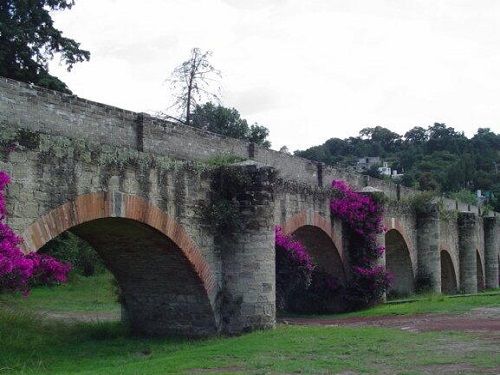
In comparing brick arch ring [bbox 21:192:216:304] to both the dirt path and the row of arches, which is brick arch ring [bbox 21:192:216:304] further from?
the dirt path

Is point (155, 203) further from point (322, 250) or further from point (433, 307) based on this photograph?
point (322, 250)

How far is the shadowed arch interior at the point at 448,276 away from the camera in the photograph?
2720cm

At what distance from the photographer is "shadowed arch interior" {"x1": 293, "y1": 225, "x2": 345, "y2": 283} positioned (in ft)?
54.8

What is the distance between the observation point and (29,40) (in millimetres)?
20594

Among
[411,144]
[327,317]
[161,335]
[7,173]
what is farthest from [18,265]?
[411,144]

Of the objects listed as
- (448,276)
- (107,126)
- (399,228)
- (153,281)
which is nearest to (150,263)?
(153,281)

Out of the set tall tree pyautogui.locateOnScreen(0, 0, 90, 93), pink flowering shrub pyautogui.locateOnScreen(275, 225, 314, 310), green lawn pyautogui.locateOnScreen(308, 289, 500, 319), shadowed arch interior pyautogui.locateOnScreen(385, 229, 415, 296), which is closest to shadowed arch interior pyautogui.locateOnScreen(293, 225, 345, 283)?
green lawn pyautogui.locateOnScreen(308, 289, 500, 319)

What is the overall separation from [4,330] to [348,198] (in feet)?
29.7

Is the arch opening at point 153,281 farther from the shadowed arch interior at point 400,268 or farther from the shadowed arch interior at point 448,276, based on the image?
the shadowed arch interior at point 448,276

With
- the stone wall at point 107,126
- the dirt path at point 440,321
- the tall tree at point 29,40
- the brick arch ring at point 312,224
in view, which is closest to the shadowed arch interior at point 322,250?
the brick arch ring at point 312,224

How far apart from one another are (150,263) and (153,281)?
49 cm

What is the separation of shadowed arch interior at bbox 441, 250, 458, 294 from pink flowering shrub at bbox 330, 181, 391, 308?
32.9 ft

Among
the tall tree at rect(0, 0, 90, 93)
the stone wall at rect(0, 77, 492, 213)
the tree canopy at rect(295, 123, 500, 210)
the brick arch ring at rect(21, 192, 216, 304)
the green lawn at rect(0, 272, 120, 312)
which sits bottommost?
the green lawn at rect(0, 272, 120, 312)

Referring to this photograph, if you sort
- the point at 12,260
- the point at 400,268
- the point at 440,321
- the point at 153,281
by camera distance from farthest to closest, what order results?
the point at 400,268, the point at 440,321, the point at 153,281, the point at 12,260
